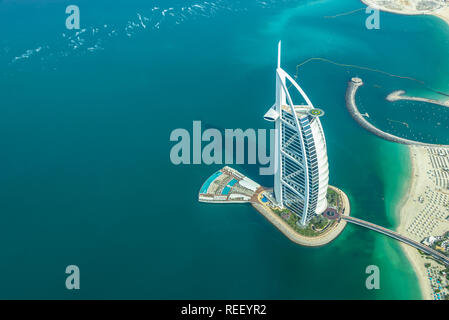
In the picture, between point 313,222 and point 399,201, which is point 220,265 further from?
point 399,201

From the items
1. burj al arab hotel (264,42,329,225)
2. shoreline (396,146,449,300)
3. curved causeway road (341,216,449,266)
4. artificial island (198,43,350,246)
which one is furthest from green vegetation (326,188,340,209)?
Result: shoreline (396,146,449,300)

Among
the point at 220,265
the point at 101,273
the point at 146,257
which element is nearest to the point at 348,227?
the point at 220,265

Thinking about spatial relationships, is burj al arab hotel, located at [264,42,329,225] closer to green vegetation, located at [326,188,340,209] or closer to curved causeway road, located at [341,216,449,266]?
green vegetation, located at [326,188,340,209]

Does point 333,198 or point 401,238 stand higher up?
point 333,198

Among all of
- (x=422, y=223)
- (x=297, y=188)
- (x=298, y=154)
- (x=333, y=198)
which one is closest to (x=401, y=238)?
(x=422, y=223)

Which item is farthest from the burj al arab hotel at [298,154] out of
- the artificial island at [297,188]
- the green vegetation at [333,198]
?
the green vegetation at [333,198]

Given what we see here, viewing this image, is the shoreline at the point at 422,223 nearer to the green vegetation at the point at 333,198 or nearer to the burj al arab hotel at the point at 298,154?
the green vegetation at the point at 333,198

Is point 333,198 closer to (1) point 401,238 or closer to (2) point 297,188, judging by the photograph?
(2) point 297,188
